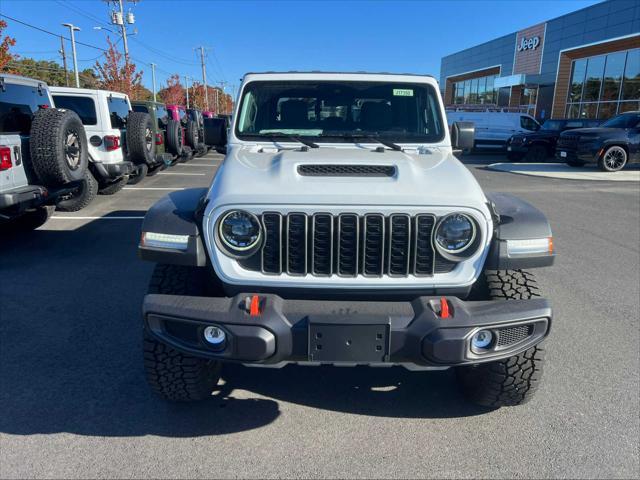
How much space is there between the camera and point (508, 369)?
111 inches

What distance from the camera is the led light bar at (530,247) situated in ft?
8.56

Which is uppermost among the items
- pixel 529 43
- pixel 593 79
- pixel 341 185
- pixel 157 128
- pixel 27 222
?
pixel 529 43

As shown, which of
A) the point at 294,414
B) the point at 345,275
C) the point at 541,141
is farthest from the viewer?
the point at 541,141

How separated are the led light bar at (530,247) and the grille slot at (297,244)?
3.50 ft

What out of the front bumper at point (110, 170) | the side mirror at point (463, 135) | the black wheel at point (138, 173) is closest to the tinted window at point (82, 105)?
the front bumper at point (110, 170)

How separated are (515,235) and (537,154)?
1899 cm

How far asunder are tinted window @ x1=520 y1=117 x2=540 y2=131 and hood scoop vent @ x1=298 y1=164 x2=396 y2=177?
72.2 feet

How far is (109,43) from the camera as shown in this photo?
35.2 meters

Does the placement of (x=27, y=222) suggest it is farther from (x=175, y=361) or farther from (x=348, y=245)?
(x=348, y=245)

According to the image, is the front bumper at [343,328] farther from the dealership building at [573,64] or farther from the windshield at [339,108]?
the dealership building at [573,64]

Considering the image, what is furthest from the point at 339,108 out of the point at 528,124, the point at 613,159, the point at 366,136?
the point at 528,124

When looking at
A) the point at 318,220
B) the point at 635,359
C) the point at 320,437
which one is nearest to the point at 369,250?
the point at 318,220

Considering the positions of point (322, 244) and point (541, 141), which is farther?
point (541, 141)

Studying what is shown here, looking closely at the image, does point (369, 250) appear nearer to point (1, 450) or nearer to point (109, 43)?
point (1, 450)
